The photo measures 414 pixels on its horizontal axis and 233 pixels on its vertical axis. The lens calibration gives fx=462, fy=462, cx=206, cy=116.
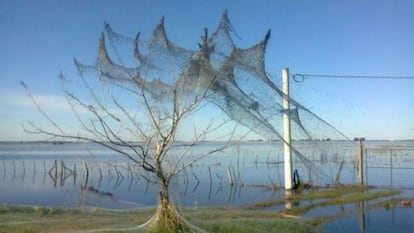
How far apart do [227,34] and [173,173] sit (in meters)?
3.87

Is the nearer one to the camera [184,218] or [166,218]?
[166,218]

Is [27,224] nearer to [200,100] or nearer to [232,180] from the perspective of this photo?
[200,100]

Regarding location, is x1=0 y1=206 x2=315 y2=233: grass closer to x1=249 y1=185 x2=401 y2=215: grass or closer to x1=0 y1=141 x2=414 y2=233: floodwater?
x1=0 y1=141 x2=414 y2=233: floodwater

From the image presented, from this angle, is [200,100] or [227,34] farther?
[227,34]

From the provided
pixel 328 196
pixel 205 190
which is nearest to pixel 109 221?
pixel 328 196

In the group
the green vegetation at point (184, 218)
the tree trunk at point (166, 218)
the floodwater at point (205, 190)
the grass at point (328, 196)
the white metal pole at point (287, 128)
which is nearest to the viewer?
the tree trunk at point (166, 218)

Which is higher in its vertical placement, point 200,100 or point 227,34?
point 227,34

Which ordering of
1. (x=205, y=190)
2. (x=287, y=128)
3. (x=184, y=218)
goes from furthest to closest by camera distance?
(x=205, y=190) < (x=287, y=128) < (x=184, y=218)

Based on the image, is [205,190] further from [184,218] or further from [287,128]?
[184,218]

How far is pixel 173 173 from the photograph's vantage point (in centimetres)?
882

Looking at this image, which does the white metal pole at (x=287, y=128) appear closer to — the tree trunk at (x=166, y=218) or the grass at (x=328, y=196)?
the grass at (x=328, y=196)

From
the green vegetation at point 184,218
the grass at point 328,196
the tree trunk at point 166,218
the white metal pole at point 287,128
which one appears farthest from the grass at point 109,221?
the grass at point 328,196

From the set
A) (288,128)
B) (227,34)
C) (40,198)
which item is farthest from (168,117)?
(40,198)

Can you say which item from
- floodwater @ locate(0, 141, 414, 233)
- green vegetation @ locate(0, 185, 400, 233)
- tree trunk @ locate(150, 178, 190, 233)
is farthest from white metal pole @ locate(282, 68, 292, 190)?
tree trunk @ locate(150, 178, 190, 233)
